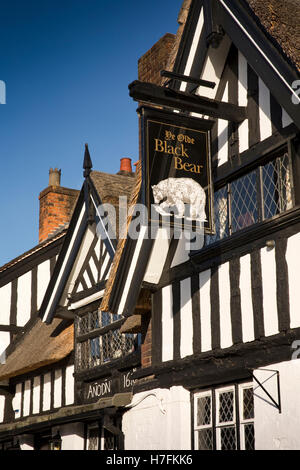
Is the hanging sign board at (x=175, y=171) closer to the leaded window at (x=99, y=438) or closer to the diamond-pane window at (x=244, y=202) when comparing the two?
the diamond-pane window at (x=244, y=202)

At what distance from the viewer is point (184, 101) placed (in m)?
9.20

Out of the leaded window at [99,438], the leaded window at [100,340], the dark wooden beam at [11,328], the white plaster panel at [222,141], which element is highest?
the white plaster panel at [222,141]

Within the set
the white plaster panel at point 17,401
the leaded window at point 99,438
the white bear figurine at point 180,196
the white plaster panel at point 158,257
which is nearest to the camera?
the white bear figurine at point 180,196

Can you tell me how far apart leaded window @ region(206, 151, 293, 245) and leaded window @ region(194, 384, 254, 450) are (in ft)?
6.60

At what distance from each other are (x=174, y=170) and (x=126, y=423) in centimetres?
409

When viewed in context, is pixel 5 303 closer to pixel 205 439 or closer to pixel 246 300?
pixel 205 439

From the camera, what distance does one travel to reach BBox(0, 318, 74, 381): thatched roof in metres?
13.8

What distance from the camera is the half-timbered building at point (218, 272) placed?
8289 millimetres

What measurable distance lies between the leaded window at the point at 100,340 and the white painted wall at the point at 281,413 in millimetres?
3891

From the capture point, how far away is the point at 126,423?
10.9 meters

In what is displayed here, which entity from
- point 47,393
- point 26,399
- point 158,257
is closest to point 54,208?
point 26,399

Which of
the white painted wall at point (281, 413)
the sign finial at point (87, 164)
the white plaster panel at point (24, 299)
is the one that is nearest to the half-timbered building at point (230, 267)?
the white painted wall at point (281, 413)

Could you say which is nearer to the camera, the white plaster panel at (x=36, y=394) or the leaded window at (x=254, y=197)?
the leaded window at (x=254, y=197)
